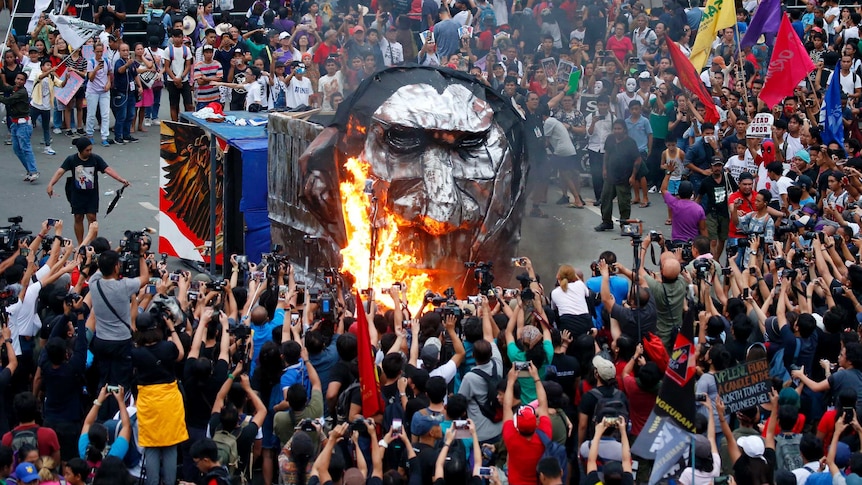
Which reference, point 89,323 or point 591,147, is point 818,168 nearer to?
point 591,147

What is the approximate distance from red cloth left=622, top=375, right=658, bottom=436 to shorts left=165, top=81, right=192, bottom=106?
13.9 m

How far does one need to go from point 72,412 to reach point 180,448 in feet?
3.05

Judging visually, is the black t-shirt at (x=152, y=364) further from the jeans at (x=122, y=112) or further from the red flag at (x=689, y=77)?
the jeans at (x=122, y=112)

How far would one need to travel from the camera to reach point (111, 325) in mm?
10688

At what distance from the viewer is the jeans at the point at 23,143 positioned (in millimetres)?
19141

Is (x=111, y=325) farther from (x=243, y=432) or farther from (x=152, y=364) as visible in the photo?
(x=243, y=432)

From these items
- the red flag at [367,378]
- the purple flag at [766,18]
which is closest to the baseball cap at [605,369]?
the red flag at [367,378]

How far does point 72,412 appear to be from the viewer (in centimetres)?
1010

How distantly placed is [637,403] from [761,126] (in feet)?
28.7

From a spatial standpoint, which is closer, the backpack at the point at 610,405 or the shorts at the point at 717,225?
the backpack at the point at 610,405

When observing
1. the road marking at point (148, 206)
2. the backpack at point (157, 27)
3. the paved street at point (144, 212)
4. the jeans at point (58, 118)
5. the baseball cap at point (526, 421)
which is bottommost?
the road marking at point (148, 206)

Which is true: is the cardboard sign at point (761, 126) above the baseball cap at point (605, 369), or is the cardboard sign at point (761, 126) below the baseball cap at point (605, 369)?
above

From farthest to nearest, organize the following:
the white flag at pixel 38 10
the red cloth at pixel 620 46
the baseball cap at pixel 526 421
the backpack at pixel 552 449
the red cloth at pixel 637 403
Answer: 1. the red cloth at pixel 620 46
2. the white flag at pixel 38 10
3. the red cloth at pixel 637 403
4. the backpack at pixel 552 449
5. the baseball cap at pixel 526 421

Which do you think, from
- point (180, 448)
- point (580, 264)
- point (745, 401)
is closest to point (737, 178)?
point (580, 264)
